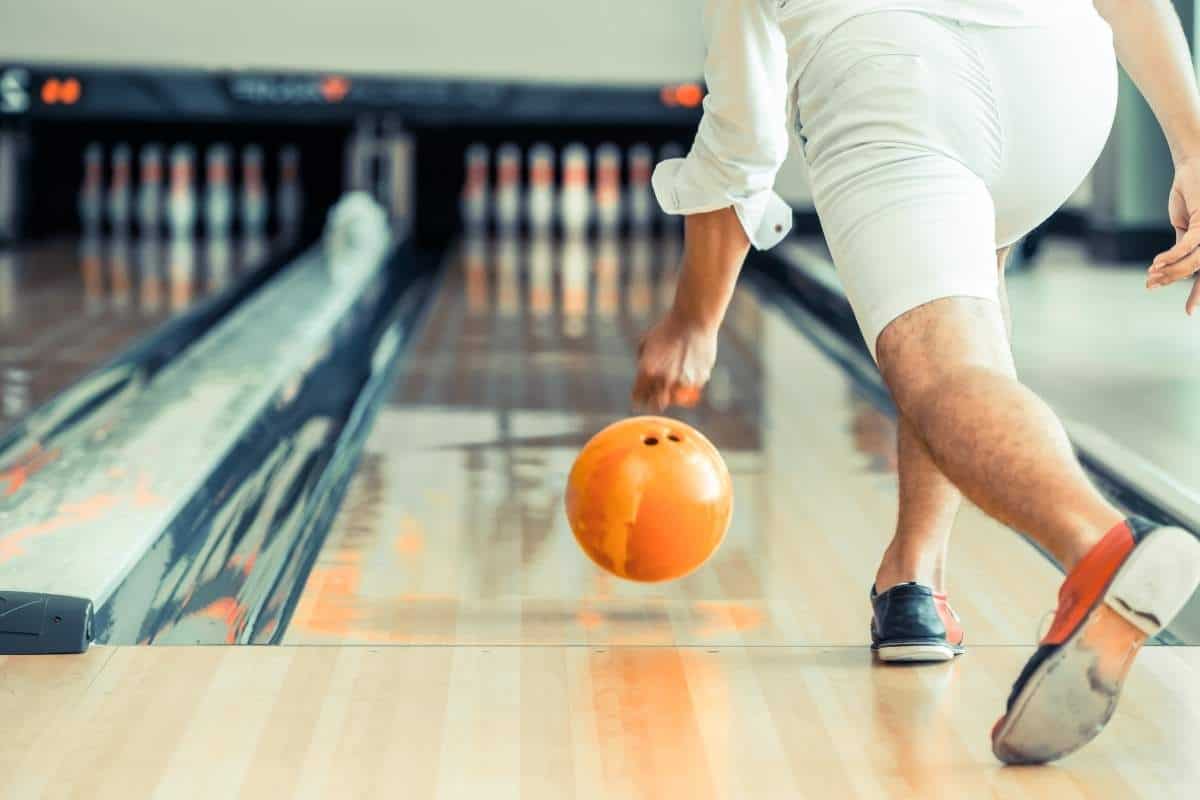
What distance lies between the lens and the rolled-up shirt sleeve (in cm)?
159

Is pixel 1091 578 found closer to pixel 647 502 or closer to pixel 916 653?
pixel 916 653

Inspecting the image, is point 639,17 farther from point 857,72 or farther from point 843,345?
point 857,72

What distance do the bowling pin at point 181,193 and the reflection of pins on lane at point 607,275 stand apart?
1572mm

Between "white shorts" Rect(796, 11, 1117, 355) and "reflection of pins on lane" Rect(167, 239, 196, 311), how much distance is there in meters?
3.41

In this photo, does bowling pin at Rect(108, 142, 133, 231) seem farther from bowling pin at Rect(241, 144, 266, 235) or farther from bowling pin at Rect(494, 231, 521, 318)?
bowling pin at Rect(494, 231, 521, 318)

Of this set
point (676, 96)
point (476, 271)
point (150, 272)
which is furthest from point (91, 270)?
point (676, 96)

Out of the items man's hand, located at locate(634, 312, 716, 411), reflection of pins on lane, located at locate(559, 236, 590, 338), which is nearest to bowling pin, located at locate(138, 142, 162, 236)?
reflection of pins on lane, located at locate(559, 236, 590, 338)

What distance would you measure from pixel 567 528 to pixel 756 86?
0.87m

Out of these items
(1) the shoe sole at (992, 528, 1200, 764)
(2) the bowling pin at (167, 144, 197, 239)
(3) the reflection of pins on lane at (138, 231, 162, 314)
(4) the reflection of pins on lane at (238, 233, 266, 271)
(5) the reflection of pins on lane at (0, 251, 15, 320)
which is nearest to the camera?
(1) the shoe sole at (992, 528, 1200, 764)

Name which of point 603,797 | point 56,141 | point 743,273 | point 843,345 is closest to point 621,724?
point 603,797

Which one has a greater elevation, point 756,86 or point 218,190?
point 756,86

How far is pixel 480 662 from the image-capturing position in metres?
1.63

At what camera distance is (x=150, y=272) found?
17.9 ft

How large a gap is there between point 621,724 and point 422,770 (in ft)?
0.62
